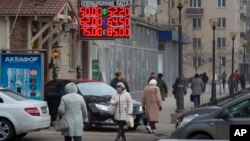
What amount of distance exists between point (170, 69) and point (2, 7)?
27377 mm

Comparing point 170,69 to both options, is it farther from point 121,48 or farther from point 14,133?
point 14,133

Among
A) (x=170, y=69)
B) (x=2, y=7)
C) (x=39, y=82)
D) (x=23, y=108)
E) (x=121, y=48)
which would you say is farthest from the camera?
(x=170, y=69)

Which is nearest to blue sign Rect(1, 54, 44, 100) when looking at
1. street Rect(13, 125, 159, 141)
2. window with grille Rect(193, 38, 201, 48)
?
street Rect(13, 125, 159, 141)

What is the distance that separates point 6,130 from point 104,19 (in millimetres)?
10237

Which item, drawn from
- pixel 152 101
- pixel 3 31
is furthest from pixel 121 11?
pixel 152 101

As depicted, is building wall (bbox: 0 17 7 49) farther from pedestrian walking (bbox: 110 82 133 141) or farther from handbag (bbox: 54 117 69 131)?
handbag (bbox: 54 117 69 131)

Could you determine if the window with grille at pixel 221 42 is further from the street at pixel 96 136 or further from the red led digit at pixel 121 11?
the street at pixel 96 136

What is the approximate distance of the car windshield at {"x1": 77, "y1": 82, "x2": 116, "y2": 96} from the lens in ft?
60.8

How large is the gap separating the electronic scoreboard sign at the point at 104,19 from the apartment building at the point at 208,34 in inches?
2261

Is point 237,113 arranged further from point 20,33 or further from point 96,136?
point 20,33

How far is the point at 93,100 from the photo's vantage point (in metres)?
18.0

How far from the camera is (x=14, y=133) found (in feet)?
49.8

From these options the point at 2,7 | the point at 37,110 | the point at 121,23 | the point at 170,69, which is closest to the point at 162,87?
Result: the point at 121,23

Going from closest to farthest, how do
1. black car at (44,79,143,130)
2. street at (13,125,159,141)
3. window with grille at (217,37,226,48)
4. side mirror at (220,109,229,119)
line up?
side mirror at (220,109,229,119) → street at (13,125,159,141) → black car at (44,79,143,130) → window with grille at (217,37,226,48)
